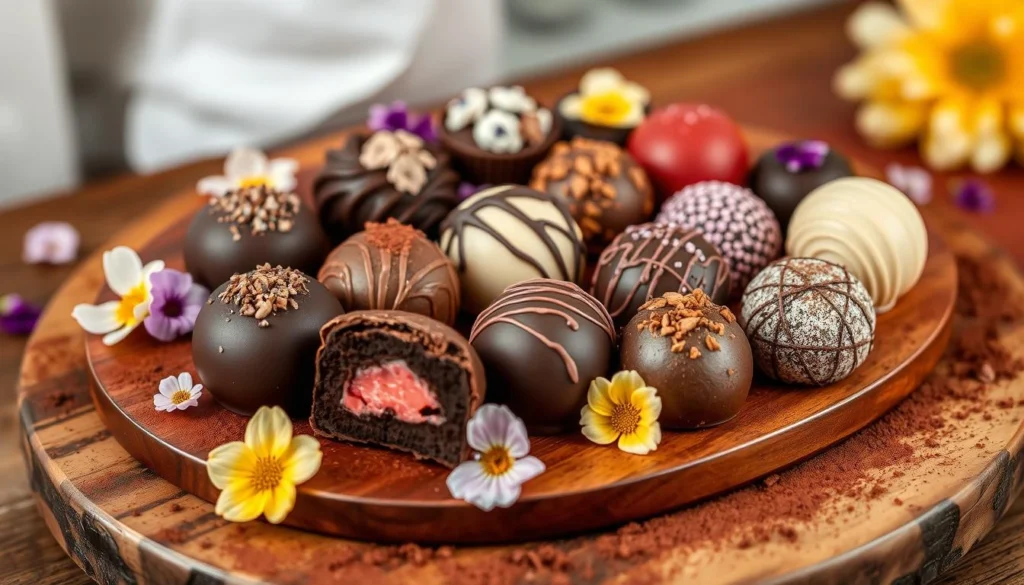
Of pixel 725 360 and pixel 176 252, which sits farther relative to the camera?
pixel 176 252

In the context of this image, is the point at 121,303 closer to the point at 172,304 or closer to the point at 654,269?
the point at 172,304

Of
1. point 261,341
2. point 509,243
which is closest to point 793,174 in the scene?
point 509,243

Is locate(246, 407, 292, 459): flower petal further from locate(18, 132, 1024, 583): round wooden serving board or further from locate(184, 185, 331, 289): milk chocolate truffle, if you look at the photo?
locate(184, 185, 331, 289): milk chocolate truffle

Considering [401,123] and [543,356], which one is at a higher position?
[401,123]

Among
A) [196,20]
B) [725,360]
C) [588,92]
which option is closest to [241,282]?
[725,360]

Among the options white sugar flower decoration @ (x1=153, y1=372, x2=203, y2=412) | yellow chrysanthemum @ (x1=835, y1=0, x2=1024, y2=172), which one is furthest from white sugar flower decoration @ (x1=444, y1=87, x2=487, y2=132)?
yellow chrysanthemum @ (x1=835, y1=0, x2=1024, y2=172)

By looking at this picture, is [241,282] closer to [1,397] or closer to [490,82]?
[1,397]
